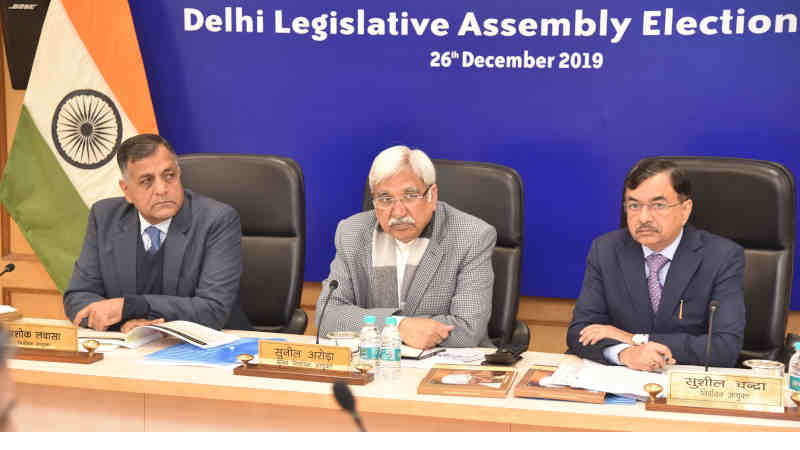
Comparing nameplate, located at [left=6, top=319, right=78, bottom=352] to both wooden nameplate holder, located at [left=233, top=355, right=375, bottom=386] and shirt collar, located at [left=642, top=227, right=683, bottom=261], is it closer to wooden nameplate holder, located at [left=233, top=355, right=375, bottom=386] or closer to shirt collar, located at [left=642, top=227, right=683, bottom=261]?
wooden nameplate holder, located at [left=233, top=355, right=375, bottom=386]

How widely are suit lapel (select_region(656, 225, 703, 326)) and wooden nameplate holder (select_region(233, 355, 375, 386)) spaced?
35.3 inches

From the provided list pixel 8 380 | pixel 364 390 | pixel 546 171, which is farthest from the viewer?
pixel 546 171

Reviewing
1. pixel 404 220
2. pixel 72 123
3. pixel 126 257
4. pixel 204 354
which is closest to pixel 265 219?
pixel 126 257

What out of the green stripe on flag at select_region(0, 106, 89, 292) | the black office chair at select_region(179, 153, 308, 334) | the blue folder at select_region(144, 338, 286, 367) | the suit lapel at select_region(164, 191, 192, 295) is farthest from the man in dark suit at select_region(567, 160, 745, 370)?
the green stripe on flag at select_region(0, 106, 89, 292)

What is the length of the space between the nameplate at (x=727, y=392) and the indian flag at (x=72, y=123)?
246cm

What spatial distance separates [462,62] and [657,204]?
3.99 feet

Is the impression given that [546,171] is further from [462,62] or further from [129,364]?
[129,364]

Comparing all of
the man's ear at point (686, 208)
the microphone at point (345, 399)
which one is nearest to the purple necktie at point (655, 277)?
the man's ear at point (686, 208)

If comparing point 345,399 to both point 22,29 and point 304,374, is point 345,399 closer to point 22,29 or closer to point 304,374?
point 304,374

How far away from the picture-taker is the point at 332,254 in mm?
3541

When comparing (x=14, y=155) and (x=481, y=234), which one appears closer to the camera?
(x=481, y=234)

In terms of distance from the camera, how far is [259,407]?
1.94m

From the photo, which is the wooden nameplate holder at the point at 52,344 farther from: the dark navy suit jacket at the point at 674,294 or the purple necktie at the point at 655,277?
the purple necktie at the point at 655,277

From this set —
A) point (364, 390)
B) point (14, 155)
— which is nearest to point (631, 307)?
point (364, 390)
